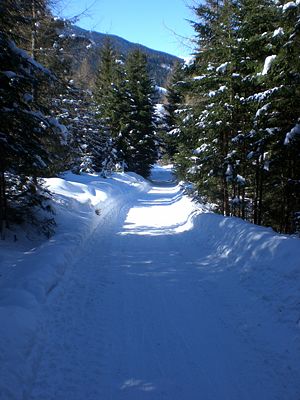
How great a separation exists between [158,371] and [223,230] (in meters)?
6.31

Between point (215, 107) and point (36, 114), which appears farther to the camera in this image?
point (215, 107)

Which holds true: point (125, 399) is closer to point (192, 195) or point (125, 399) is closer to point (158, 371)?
point (158, 371)

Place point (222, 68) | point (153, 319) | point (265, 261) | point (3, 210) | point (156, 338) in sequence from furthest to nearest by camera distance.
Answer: point (222, 68)
point (3, 210)
point (265, 261)
point (153, 319)
point (156, 338)

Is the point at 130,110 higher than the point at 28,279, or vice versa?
the point at 130,110

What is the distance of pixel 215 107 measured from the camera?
12.3 m

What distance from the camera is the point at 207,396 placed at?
352 centimetres

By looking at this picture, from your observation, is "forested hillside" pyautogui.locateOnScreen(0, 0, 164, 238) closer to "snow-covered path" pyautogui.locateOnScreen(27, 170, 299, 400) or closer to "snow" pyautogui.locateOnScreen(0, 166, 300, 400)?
"snow" pyautogui.locateOnScreen(0, 166, 300, 400)

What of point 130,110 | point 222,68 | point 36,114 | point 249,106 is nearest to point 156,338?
point 36,114

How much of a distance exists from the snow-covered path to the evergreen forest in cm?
314

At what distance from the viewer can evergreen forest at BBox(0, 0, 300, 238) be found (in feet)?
26.1

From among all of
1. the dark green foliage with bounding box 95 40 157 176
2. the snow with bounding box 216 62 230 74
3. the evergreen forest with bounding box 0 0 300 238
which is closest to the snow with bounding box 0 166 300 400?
the evergreen forest with bounding box 0 0 300 238

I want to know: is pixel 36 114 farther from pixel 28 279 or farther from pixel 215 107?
pixel 215 107

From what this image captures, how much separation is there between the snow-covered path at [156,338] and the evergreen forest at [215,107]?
124 inches

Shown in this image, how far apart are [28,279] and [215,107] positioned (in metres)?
9.03
